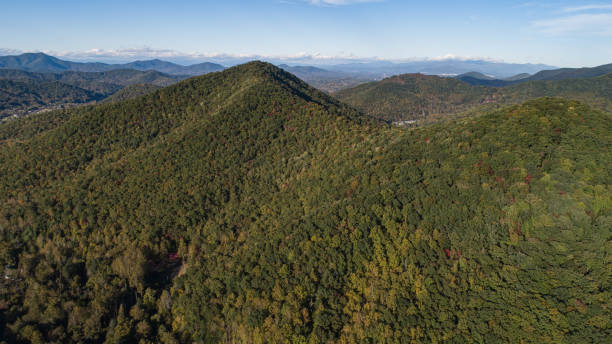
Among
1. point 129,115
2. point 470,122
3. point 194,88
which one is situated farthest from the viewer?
point 194,88

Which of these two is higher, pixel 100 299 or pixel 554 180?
pixel 554 180

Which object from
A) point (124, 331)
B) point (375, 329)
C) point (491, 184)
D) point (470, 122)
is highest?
point (470, 122)

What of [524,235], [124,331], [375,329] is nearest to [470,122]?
[524,235]

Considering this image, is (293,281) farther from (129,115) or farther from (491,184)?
(129,115)

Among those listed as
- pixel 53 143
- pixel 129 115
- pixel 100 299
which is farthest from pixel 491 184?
pixel 53 143

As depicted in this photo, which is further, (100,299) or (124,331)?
(100,299)

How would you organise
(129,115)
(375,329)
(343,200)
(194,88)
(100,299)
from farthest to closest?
(194,88)
(129,115)
(343,200)
(100,299)
(375,329)
